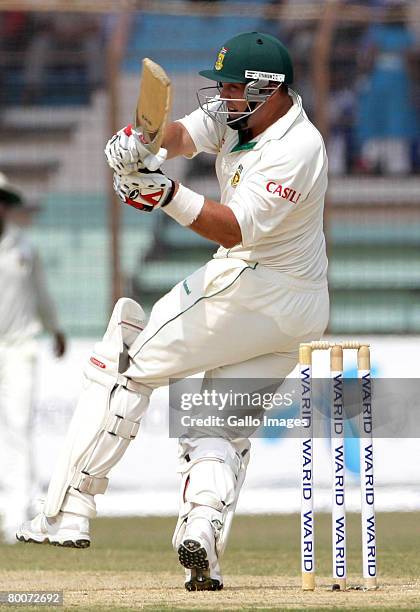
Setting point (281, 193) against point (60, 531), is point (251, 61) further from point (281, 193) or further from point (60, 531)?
point (60, 531)

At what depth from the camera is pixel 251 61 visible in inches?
174

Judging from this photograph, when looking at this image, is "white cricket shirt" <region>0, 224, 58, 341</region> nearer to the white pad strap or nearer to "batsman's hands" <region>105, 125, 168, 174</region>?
the white pad strap

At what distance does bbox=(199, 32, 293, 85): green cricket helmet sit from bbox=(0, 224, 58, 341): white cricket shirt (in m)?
2.85

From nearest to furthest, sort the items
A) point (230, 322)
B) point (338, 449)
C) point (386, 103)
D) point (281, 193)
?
point (338, 449), point (281, 193), point (230, 322), point (386, 103)

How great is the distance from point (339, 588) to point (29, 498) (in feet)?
9.95

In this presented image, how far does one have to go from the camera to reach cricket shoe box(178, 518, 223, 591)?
13.7 feet

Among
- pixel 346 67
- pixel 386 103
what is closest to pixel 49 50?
pixel 346 67

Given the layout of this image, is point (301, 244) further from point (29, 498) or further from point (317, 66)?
point (317, 66)

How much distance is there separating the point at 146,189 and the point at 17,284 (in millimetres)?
3203

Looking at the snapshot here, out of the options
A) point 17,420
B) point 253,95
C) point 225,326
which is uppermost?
point 253,95

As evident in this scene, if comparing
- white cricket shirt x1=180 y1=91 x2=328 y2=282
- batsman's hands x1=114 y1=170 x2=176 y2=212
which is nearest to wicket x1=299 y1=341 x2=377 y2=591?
white cricket shirt x1=180 y1=91 x2=328 y2=282

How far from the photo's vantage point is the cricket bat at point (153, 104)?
3.90m

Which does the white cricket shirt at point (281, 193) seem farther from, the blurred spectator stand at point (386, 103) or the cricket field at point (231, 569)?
the blurred spectator stand at point (386, 103)

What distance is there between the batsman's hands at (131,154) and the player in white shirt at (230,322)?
0.32m
